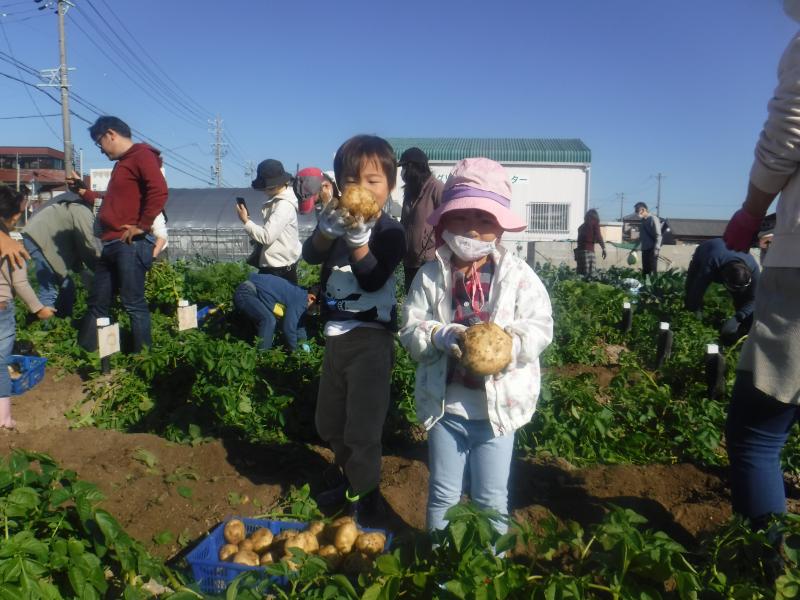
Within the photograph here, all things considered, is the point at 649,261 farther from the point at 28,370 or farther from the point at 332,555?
the point at 332,555

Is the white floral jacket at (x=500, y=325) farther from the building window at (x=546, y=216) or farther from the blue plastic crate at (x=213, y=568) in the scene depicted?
the building window at (x=546, y=216)

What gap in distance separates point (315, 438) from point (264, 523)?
1.50m

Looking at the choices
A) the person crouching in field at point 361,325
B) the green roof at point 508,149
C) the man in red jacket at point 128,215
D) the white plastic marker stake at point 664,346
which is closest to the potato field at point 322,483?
the white plastic marker stake at point 664,346

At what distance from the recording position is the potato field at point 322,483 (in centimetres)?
178

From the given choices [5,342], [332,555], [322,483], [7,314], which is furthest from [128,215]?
[332,555]

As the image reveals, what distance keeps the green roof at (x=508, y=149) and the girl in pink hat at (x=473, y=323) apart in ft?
76.0

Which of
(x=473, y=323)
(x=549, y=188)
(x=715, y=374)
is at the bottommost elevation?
(x=715, y=374)

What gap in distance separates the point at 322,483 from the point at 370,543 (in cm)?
104

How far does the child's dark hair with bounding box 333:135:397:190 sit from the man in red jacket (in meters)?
2.83

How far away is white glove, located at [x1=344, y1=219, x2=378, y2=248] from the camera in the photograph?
2.53m

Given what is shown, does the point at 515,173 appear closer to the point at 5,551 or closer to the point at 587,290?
the point at 587,290

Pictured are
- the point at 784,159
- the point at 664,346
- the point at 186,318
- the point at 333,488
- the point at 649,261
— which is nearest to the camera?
the point at 784,159

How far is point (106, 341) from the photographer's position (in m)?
4.93

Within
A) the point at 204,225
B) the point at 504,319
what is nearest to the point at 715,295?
the point at 504,319
